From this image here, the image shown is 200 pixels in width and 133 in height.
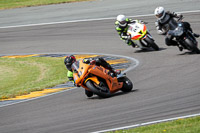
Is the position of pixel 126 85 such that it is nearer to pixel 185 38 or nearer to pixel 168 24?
pixel 185 38

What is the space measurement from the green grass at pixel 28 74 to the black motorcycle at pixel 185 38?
4.18 m

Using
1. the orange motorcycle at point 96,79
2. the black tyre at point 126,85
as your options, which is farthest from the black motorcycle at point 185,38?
the orange motorcycle at point 96,79

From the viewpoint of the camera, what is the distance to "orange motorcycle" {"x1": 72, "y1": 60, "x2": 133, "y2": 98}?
37.6ft

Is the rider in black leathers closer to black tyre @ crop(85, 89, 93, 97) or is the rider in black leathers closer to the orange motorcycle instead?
the orange motorcycle

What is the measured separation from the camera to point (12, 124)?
1038cm

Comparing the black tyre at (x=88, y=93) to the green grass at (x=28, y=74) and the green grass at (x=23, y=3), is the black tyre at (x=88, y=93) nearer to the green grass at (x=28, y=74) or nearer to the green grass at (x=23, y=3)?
the green grass at (x=28, y=74)

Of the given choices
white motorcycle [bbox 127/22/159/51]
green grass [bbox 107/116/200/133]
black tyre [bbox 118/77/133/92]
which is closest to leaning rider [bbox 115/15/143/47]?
white motorcycle [bbox 127/22/159/51]

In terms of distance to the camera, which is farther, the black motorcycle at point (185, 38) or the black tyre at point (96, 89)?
the black motorcycle at point (185, 38)

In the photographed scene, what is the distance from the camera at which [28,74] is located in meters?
18.2

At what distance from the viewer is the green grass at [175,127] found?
25.0ft

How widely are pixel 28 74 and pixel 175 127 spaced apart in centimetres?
1111

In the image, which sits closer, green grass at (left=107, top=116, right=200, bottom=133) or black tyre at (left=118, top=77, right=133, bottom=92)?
green grass at (left=107, top=116, right=200, bottom=133)

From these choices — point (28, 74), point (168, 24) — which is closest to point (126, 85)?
point (168, 24)

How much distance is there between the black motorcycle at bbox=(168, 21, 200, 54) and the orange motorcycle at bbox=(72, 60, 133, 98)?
4.95m
